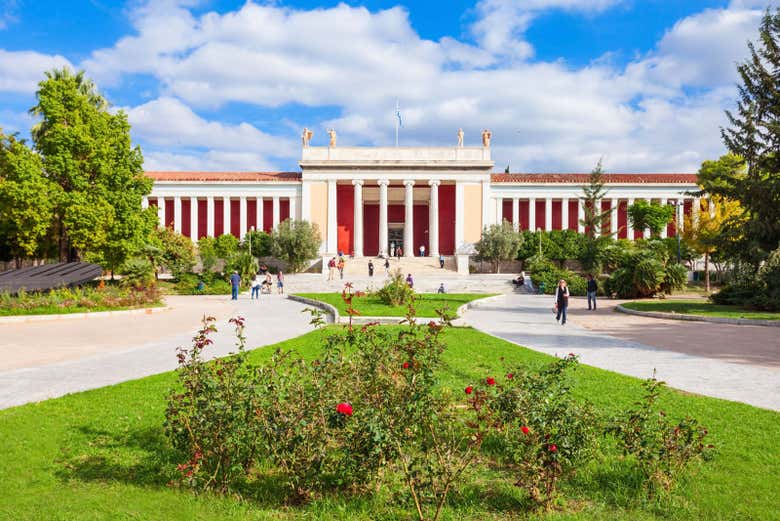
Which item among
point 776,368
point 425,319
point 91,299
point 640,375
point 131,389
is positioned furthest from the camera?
point 91,299

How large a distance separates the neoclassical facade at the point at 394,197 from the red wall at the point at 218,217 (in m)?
0.10

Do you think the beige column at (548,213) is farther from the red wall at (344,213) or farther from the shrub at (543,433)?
the shrub at (543,433)

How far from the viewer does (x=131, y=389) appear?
6797mm

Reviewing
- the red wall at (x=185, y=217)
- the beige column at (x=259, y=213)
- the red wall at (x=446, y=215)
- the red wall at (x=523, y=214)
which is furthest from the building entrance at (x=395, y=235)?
the red wall at (x=185, y=217)

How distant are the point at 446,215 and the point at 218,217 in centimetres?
2350

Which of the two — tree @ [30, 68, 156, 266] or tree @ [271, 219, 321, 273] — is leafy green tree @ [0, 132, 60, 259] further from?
tree @ [271, 219, 321, 273]

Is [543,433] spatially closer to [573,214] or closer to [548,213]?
[548,213]

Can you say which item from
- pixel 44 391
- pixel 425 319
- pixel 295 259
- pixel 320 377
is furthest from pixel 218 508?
pixel 295 259

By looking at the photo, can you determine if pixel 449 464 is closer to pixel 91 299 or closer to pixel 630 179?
pixel 91 299

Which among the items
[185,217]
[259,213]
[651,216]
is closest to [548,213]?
[651,216]

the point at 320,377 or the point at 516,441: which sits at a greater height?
the point at 320,377

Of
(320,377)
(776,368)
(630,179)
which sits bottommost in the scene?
(776,368)

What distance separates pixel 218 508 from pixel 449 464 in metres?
1.54

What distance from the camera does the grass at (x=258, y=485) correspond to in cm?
351
